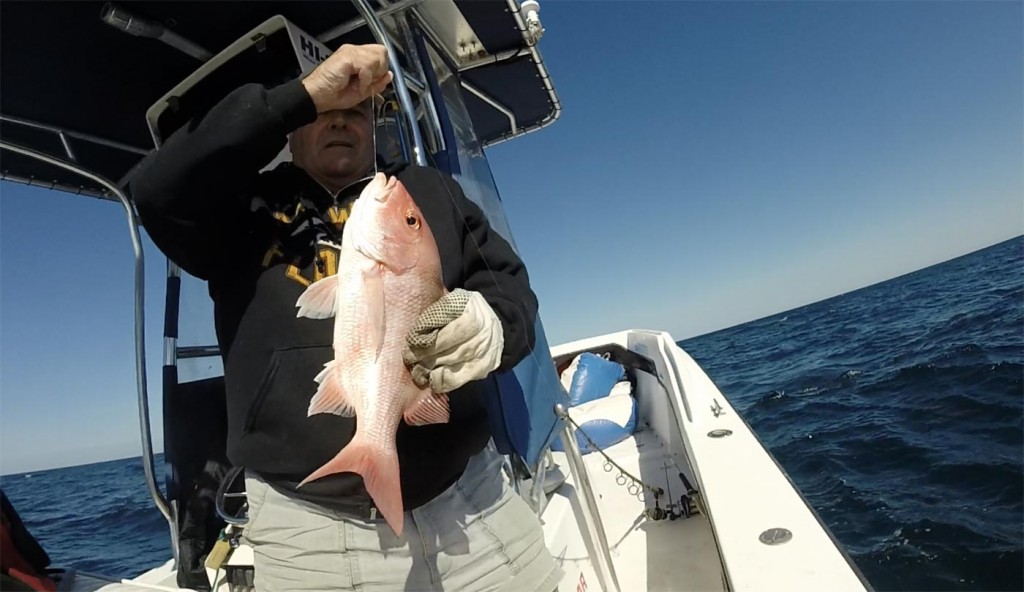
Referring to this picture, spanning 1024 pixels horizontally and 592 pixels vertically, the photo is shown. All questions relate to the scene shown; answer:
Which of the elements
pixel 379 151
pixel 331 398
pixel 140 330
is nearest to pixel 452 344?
pixel 331 398

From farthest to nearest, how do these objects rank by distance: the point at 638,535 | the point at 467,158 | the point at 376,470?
the point at 638,535 < the point at 467,158 < the point at 376,470

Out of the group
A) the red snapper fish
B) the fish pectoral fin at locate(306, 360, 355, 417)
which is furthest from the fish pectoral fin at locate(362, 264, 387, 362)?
the fish pectoral fin at locate(306, 360, 355, 417)

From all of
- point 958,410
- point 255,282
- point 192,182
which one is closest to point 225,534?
point 255,282

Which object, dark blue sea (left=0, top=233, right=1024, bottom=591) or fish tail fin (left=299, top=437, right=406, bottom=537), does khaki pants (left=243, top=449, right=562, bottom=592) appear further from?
dark blue sea (left=0, top=233, right=1024, bottom=591)

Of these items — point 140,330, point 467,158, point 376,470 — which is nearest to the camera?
point 376,470

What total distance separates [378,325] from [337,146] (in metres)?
0.70

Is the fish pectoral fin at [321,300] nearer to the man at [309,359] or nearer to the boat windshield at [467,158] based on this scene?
the man at [309,359]

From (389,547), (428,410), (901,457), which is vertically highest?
(428,410)

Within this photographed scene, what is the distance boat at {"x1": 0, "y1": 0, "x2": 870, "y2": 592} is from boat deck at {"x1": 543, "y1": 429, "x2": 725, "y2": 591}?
0.05 feet

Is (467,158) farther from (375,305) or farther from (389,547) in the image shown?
(389,547)

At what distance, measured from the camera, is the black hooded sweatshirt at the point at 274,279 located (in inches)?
56.9

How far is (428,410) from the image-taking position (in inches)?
56.6

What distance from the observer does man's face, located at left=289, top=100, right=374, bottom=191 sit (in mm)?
1727

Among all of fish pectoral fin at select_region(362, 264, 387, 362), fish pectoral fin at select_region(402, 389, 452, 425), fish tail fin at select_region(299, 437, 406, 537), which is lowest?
fish tail fin at select_region(299, 437, 406, 537)
